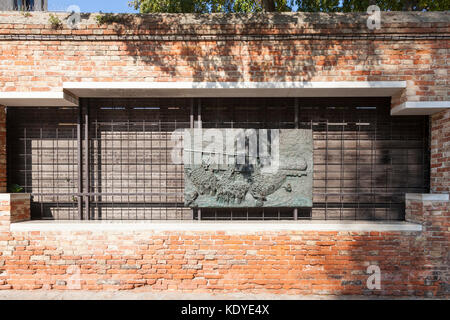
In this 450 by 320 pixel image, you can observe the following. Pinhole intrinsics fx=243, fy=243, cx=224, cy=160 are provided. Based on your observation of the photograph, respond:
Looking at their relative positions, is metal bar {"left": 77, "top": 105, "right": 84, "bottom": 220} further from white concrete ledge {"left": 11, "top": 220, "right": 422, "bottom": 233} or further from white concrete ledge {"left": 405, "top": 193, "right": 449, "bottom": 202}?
white concrete ledge {"left": 405, "top": 193, "right": 449, "bottom": 202}

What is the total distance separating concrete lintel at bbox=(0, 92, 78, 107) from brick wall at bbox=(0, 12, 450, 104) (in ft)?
0.38

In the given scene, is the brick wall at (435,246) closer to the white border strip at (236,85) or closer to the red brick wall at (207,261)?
the red brick wall at (207,261)

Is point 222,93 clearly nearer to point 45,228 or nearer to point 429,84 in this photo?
point 429,84

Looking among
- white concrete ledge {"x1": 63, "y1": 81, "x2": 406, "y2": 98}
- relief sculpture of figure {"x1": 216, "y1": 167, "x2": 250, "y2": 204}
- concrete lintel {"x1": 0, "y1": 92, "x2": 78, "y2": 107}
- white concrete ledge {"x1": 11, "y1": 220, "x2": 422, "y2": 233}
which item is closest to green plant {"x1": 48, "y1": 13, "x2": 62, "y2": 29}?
white concrete ledge {"x1": 63, "y1": 81, "x2": 406, "y2": 98}

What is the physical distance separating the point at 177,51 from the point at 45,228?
3951 millimetres

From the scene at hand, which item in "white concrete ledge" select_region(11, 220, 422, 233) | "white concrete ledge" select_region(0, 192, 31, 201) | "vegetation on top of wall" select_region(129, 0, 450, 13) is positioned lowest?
"white concrete ledge" select_region(11, 220, 422, 233)

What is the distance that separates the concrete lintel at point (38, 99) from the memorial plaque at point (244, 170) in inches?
90.1

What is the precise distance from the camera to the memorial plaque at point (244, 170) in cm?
453

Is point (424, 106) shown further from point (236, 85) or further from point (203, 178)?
point (203, 178)

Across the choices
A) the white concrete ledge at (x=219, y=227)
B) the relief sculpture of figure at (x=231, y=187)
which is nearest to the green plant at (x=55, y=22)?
the white concrete ledge at (x=219, y=227)

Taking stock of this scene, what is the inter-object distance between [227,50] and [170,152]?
220 cm

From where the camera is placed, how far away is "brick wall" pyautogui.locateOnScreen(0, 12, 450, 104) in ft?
13.9

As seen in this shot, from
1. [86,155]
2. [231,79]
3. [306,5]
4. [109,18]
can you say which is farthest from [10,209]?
[306,5]

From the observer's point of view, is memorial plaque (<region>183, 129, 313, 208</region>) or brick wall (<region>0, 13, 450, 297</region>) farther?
memorial plaque (<region>183, 129, 313, 208</region>)
